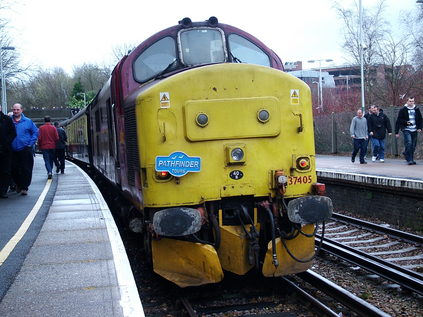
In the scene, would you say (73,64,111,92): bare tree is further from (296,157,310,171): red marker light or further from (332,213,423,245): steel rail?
(296,157,310,171): red marker light

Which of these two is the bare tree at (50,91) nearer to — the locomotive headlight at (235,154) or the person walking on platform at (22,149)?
the person walking on platform at (22,149)

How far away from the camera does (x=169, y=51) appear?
6.66 m

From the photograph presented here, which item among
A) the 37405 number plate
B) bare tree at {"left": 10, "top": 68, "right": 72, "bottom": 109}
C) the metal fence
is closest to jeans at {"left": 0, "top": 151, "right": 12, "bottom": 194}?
the 37405 number plate

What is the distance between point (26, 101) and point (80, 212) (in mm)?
73405

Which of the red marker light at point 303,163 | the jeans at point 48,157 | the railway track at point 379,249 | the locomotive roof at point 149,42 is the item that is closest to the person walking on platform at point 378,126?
the railway track at point 379,249

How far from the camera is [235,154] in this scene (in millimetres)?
5605

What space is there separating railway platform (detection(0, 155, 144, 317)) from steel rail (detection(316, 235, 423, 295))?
11.0 ft

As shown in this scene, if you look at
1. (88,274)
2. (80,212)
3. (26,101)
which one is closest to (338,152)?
(80,212)

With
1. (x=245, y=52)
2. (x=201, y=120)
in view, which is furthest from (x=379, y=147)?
(x=201, y=120)

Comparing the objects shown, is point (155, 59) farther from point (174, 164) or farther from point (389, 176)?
point (389, 176)

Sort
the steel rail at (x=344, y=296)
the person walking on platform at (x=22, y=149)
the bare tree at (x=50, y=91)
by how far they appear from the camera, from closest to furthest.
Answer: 1. the steel rail at (x=344, y=296)
2. the person walking on platform at (x=22, y=149)
3. the bare tree at (x=50, y=91)

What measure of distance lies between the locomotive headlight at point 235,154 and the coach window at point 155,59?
1.64 m

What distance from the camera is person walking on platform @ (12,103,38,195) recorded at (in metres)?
10.7

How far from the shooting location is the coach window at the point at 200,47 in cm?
663
